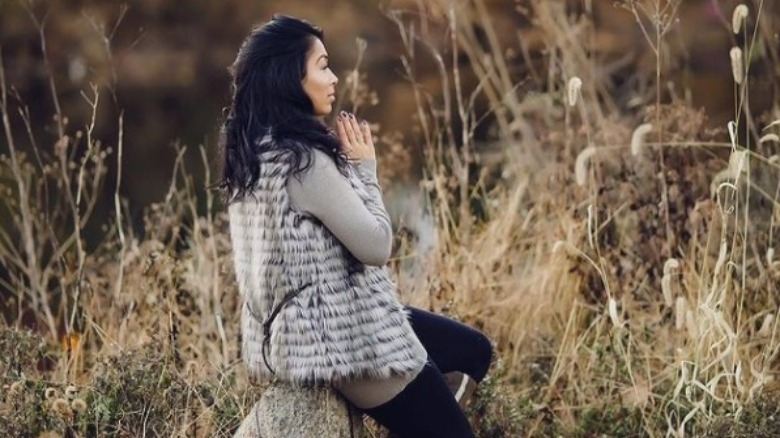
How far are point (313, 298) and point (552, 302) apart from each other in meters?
1.97

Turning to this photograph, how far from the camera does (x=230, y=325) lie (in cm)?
474

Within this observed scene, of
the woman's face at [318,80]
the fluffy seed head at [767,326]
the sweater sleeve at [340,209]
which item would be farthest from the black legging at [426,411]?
the fluffy seed head at [767,326]

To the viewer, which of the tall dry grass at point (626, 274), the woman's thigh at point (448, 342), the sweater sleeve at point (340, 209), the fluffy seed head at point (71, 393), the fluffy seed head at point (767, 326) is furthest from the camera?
the tall dry grass at point (626, 274)

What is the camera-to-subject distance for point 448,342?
3393 millimetres

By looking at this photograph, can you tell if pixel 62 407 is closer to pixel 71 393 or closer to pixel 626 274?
pixel 71 393

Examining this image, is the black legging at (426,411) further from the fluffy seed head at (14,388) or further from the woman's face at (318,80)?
the fluffy seed head at (14,388)

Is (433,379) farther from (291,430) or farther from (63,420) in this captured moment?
(63,420)

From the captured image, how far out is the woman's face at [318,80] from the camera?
3.09 m

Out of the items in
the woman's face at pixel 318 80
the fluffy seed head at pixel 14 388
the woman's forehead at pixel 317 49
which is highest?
the woman's forehead at pixel 317 49

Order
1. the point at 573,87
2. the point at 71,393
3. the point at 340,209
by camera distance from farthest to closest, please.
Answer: the point at 573,87 → the point at 71,393 → the point at 340,209

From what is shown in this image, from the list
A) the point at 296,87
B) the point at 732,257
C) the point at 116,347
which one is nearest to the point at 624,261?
the point at 732,257

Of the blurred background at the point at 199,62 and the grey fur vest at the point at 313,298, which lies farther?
the blurred background at the point at 199,62

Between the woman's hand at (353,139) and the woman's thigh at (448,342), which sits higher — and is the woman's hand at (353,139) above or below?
above

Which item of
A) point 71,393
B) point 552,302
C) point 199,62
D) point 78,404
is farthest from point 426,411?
point 199,62
